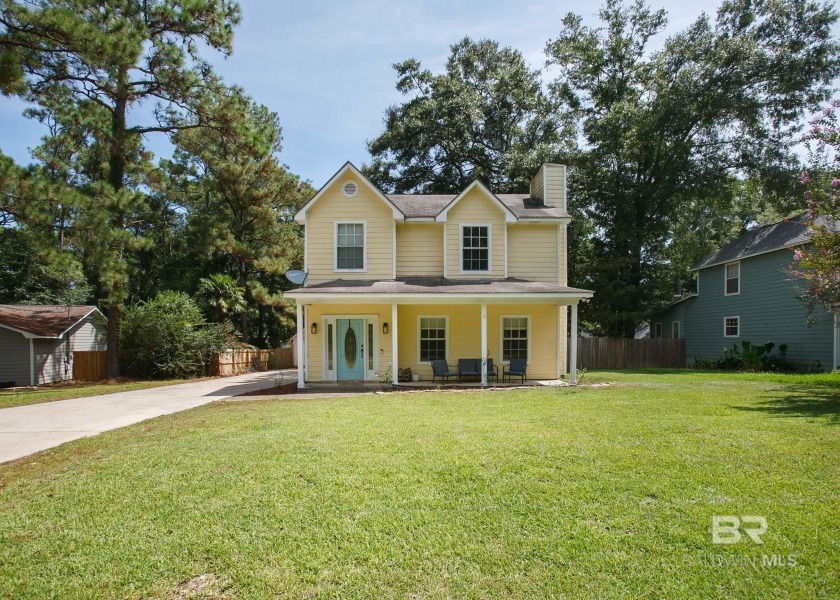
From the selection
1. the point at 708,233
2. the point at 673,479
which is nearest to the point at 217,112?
the point at 673,479

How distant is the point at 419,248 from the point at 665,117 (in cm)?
1718

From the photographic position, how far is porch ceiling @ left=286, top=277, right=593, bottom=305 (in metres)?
13.1

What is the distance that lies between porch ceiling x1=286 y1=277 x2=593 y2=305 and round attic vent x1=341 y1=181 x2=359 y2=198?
318cm

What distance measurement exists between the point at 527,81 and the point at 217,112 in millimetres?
22138

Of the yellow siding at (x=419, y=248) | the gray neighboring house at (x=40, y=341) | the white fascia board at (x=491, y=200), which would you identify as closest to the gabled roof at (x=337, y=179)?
the yellow siding at (x=419, y=248)

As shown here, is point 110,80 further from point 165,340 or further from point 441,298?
point 441,298

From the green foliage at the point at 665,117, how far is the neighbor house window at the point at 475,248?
520 inches

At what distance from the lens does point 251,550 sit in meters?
3.54

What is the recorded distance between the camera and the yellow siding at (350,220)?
15.3 metres

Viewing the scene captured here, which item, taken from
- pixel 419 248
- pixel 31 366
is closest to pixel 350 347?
pixel 419 248

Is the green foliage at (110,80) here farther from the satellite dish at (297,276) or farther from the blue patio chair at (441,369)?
the blue patio chair at (441,369)

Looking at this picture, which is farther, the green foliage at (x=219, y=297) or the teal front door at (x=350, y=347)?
the green foliage at (x=219, y=297)

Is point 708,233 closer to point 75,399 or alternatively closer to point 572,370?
point 572,370

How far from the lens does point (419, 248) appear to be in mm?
15914
